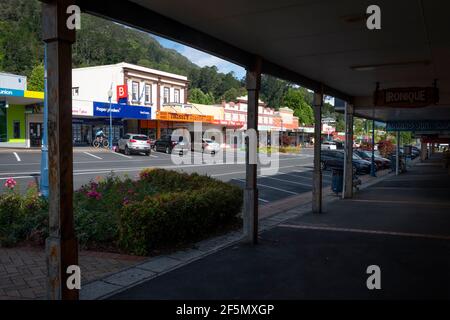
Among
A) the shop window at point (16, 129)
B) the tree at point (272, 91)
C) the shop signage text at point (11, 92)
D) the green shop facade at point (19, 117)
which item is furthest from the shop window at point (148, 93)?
the tree at point (272, 91)

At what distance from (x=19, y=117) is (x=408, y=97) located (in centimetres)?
3299

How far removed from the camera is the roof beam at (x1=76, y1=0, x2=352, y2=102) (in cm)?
446

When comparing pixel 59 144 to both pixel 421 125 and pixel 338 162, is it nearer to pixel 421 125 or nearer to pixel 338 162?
pixel 421 125

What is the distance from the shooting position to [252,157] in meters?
7.39

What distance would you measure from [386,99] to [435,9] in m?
4.33

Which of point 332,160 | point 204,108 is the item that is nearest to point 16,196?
point 332,160

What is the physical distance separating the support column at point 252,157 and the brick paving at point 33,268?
2.11 m

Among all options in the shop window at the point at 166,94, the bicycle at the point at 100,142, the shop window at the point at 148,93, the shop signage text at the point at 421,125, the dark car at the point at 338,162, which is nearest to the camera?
the shop signage text at the point at 421,125

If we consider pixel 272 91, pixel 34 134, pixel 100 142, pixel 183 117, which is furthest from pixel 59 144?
pixel 272 91

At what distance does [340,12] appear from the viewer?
4.94m

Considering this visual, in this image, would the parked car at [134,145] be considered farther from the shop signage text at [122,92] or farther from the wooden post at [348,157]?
the wooden post at [348,157]

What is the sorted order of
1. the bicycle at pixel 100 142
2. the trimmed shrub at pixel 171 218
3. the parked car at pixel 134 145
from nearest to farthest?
1. the trimmed shrub at pixel 171 218
2. the parked car at pixel 134 145
3. the bicycle at pixel 100 142

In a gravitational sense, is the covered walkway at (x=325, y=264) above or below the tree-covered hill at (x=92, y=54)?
below

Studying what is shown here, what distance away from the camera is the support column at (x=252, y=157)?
24.1ft
